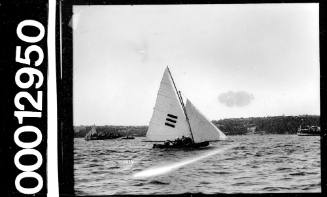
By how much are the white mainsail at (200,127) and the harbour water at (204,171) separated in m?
0.63

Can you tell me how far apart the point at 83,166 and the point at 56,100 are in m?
0.76

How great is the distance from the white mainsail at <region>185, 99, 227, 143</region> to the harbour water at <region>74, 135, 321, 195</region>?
24.9 inches

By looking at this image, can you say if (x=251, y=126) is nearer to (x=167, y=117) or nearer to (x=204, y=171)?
(x=204, y=171)

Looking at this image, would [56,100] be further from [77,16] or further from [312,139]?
[312,139]

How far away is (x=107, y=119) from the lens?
5.02 meters

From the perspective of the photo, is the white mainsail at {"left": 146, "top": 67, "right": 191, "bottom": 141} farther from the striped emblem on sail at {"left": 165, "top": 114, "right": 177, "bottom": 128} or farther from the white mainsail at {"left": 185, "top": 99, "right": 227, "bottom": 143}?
the white mainsail at {"left": 185, "top": 99, "right": 227, "bottom": 143}

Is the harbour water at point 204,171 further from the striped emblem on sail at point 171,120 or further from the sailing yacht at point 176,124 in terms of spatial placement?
the striped emblem on sail at point 171,120

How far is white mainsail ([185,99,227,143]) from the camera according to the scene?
18.5 feet

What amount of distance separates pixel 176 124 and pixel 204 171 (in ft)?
6.98

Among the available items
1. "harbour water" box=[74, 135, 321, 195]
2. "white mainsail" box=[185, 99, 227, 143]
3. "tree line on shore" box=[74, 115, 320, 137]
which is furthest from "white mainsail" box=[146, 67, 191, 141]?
"harbour water" box=[74, 135, 321, 195]

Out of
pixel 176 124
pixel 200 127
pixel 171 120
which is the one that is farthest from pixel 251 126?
pixel 171 120

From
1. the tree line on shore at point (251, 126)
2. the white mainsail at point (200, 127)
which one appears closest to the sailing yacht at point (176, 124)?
the white mainsail at point (200, 127)
